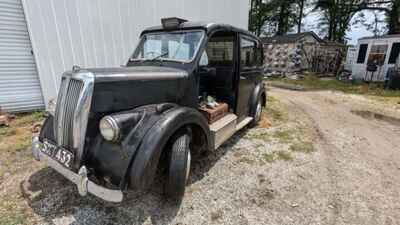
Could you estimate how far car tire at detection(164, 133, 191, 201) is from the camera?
2.08 meters

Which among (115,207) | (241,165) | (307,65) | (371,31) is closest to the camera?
(115,207)

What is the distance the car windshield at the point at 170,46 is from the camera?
2.76 meters

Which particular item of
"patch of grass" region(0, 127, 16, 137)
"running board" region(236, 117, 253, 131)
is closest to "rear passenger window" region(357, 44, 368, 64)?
"running board" region(236, 117, 253, 131)

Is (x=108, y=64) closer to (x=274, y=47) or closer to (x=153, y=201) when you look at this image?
(x=153, y=201)

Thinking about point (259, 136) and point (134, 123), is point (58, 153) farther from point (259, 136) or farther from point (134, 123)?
point (259, 136)

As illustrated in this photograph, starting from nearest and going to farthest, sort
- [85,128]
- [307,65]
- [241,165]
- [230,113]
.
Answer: [85,128] < [241,165] < [230,113] < [307,65]

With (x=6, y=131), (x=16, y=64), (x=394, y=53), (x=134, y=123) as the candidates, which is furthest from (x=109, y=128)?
(x=394, y=53)

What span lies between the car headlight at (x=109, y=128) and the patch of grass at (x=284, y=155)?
2547 mm

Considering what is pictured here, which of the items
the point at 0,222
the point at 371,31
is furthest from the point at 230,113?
the point at 371,31

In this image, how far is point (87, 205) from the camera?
87.0 inches

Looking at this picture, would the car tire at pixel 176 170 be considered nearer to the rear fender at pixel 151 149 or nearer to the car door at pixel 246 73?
the rear fender at pixel 151 149

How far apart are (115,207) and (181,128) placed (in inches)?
41.6

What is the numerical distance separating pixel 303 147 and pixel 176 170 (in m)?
2.61

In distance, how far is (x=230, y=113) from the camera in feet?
11.3
